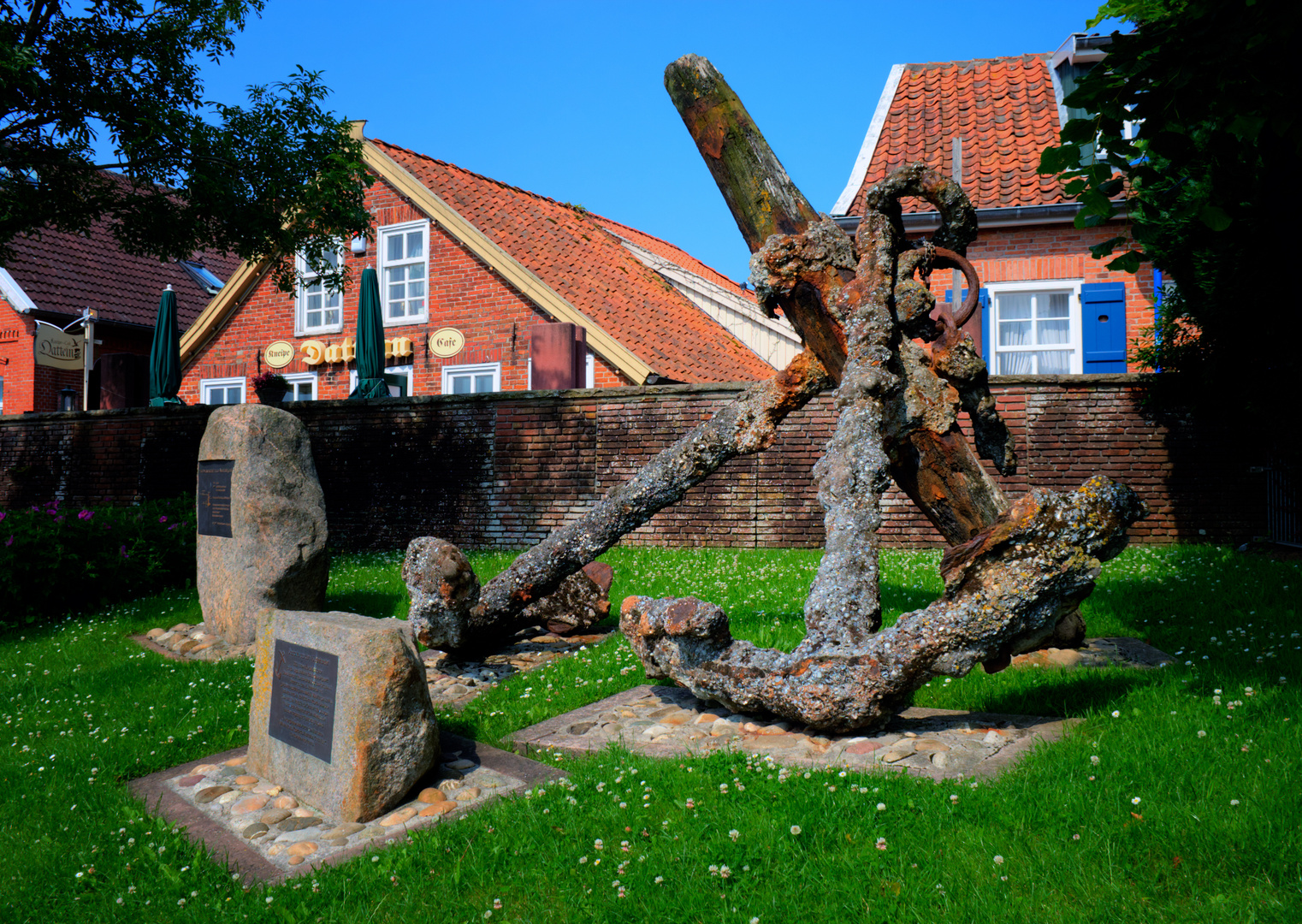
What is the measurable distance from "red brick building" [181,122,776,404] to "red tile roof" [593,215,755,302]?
2171 mm

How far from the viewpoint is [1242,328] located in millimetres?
9609

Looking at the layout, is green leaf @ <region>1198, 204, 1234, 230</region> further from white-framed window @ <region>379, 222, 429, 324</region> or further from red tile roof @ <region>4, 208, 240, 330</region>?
red tile roof @ <region>4, 208, 240, 330</region>

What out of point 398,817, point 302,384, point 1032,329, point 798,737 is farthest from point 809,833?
point 302,384

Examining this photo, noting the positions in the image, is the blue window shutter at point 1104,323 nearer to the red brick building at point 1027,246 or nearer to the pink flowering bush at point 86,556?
the red brick building at point 1027,246

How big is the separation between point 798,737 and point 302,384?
17.6 meters

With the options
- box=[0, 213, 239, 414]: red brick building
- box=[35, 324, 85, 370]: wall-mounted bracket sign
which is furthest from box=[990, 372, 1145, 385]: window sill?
box=[35, 324, 85, 370]: wall-mounted bracket sign

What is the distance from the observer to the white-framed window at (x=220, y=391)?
66.8ft

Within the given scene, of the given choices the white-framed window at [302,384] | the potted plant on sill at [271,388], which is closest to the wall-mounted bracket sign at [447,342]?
the white-framed window at [302,384]

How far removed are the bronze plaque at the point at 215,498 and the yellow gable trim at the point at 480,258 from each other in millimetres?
7592

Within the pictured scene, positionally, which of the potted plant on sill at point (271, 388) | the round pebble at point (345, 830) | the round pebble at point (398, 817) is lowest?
the round pebble at point (345, 830)

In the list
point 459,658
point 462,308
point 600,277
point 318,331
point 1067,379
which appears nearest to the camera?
point 459,658

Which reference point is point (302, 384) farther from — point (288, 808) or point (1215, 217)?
point (1215, 217)

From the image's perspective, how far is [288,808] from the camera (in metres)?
3.98

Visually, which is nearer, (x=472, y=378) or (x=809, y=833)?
(x=809, y=833)
